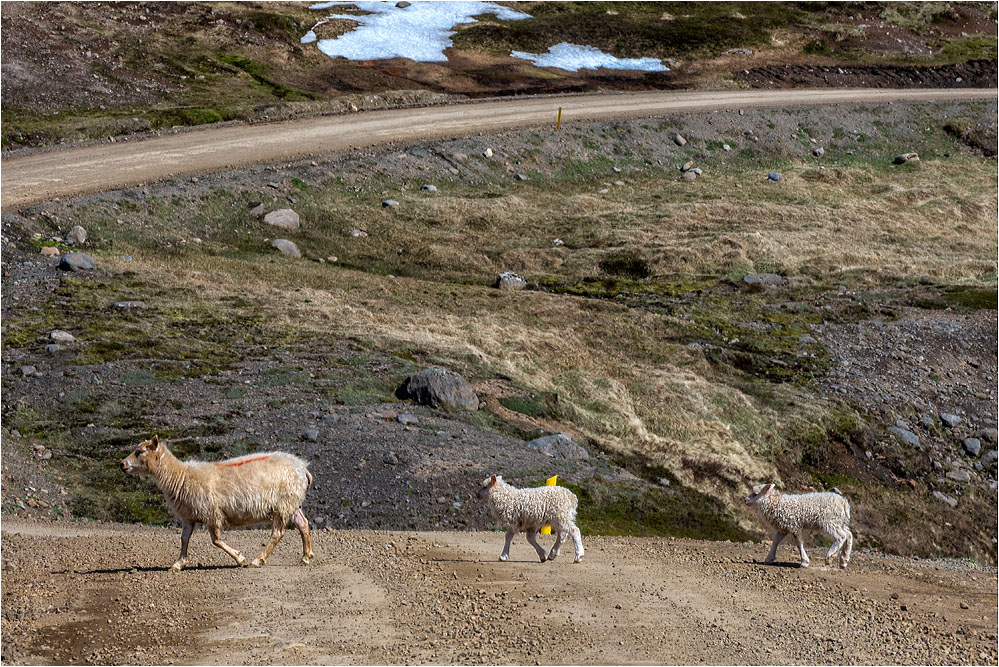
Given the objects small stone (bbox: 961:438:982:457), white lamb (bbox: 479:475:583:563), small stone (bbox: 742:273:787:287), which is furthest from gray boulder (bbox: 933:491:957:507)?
small stone (bbox: 742:273:787:287)

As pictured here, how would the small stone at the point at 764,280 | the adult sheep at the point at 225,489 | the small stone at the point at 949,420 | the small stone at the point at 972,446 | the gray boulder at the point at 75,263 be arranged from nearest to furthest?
the adult sheep at the point at 225,489, the small stone at the point at 972,446, the small stone at the point at 949,420, the gray boulder at the point at 75,263, the small stone at the point at 764,280

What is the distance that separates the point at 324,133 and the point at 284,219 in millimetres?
10373

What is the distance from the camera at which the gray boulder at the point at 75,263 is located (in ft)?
Answer: 117

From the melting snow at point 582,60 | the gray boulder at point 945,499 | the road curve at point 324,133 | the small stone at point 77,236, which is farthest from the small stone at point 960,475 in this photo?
the melting snow at point 582,60

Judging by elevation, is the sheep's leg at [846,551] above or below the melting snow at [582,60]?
below

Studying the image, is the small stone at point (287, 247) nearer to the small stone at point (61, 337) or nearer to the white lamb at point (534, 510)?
the small stone at point (61, 337)

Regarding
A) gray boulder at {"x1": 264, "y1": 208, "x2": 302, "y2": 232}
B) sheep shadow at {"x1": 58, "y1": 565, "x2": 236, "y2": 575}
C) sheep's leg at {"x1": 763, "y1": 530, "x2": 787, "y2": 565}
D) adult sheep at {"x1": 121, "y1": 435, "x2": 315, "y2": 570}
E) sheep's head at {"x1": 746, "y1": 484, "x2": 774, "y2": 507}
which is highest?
adult sheep at {"x1": 121, "y1": 435, "x2": 315, "y2": 570}

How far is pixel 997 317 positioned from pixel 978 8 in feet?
207

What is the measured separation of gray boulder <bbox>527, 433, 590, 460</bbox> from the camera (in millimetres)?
26719

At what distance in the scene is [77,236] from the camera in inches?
1538

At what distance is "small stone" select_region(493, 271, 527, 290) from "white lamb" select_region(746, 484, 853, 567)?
73.5 feet

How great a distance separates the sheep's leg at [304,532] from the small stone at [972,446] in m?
22.8

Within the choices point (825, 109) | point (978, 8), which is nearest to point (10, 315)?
point (825, 109)

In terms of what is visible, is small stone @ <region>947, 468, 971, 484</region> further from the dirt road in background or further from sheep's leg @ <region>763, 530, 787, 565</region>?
sheep's leg @ <region>763, 530, 787, 565</region>
